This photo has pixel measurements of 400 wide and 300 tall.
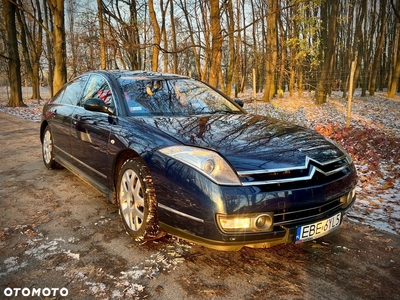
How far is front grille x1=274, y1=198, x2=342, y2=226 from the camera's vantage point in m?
1.97

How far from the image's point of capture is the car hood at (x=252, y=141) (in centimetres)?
208

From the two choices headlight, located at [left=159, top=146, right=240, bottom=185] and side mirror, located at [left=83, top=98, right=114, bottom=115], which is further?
side mirror, located at [left=83, top=98, right=114, bottom=115]

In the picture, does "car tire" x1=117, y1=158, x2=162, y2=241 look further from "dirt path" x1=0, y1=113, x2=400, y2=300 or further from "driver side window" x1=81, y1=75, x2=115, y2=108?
"driver side window" x1=81, y1=75, x2=115, y2=108

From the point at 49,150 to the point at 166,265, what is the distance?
332cm

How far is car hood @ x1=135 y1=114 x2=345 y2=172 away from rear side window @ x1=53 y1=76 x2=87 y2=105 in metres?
1.70

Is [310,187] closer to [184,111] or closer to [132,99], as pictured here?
[184,111]

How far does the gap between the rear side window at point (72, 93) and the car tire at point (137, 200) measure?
5.76 feet

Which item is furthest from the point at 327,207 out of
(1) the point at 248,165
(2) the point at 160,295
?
(2) the point at 160,295

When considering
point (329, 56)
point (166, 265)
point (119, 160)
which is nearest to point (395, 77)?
point (329, 56)

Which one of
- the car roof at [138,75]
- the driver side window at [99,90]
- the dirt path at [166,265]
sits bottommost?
the dirt path at [166,265]

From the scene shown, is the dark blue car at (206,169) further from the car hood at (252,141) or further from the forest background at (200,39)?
the forest background at (200,39)

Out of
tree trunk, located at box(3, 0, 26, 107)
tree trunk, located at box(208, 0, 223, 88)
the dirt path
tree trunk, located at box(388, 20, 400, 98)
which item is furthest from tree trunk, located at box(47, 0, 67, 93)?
tree trunk, located at box(388, 20, 400, 98)

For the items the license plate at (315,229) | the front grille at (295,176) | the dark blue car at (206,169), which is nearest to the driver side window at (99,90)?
the dark blue car at (206,169)

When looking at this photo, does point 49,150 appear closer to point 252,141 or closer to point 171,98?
point 171,98
